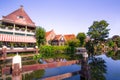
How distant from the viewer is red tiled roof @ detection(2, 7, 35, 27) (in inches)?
1504

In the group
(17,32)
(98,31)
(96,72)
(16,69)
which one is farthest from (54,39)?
(16,69)

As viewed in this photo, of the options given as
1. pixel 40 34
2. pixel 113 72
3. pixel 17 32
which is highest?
pixel 40 34

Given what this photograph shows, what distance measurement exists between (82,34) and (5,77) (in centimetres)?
5101

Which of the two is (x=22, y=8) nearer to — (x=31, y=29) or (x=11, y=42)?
(x=31, y=29)

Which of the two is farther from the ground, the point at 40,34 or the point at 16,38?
the point at 40,34

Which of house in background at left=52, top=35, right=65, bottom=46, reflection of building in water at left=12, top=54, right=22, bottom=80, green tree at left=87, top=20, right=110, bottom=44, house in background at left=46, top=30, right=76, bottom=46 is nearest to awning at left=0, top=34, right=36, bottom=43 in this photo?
house in background at left=46, top=30, right=76, bottom=46

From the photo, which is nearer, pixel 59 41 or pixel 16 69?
pixel 16 69

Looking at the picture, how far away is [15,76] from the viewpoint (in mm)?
5016

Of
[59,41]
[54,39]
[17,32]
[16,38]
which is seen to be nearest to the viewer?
[16,38]

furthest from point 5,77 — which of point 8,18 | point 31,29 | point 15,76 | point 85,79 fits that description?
point 31,29

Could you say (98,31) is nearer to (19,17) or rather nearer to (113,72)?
(19,17)

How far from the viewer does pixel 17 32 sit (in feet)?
124

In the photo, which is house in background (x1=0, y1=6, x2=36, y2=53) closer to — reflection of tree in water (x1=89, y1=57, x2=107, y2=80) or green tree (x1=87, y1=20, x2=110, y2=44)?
reflection of tree in water (x1=89, y1=57, x2=107, y2=80)

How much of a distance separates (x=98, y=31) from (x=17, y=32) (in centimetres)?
4371
